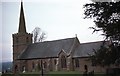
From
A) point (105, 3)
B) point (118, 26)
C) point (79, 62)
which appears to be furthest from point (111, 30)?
point (79, 62)

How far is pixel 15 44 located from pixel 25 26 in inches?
187

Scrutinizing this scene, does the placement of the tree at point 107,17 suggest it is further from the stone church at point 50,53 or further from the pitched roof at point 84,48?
the pitched roof at point 84,48

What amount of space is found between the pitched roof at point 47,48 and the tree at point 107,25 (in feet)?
107

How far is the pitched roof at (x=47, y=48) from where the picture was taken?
51.7 metres

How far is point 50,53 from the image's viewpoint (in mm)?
53688

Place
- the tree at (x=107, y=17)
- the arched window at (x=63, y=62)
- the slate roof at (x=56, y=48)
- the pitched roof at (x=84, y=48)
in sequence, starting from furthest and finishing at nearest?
the arched window at (x=63, y=62) < the slate roof at (x=56, y=48) < the pitched roof at (x=84, y=48) < the tree at (x=107, y=17)

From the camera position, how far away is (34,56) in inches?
2227

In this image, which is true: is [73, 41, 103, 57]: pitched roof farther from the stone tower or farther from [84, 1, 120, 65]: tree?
[84, 1, 120, 65]: tree

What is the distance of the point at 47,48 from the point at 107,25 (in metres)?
39.6

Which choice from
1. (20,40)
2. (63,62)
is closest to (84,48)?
(63,62)

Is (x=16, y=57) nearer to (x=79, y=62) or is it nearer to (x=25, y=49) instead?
(x=25, y=49)

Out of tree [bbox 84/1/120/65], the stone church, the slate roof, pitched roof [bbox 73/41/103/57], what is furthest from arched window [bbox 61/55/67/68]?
tree [bbox 84/1/120/65]

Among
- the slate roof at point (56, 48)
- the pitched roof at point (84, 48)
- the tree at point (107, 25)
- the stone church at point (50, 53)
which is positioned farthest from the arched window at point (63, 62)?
the tree at point (107, 25)

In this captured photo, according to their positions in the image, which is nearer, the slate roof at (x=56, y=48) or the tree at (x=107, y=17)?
the tree at (x=107, y=17)
